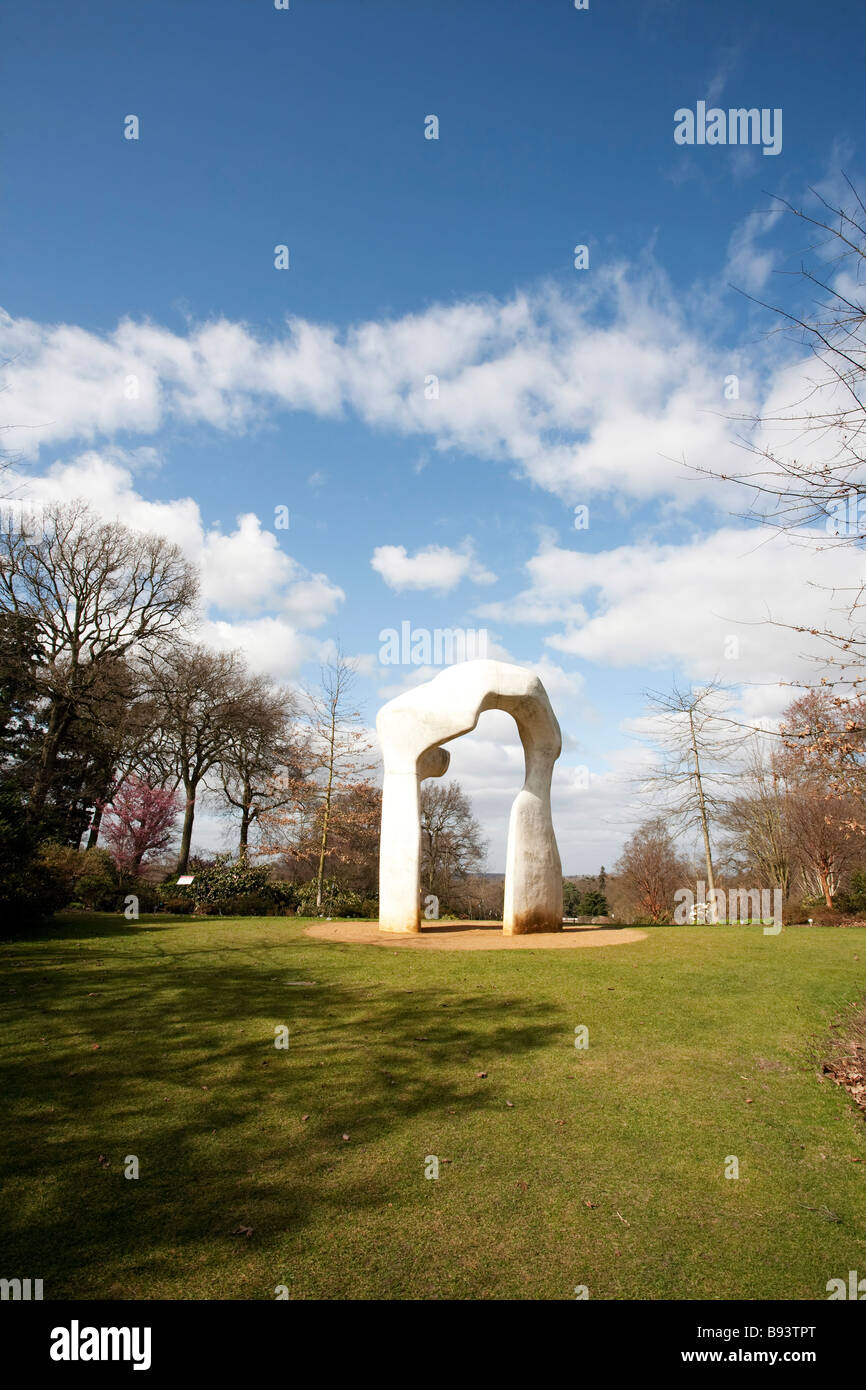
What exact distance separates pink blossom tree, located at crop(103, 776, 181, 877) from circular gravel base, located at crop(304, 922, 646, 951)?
49.9 ft

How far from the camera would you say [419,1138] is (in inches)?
206

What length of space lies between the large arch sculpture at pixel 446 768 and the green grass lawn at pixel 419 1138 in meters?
4.76

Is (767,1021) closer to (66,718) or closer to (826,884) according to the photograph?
(826,884)

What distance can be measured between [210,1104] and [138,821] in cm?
2614

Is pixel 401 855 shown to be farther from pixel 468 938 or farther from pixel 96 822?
pixel 96 822

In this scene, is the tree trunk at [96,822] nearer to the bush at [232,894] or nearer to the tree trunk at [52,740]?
the tree trunk at [52,740]

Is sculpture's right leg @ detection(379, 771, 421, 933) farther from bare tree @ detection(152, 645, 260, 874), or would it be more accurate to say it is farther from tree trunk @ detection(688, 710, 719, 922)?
bare tree @ detection(152, 645, 260, 874)

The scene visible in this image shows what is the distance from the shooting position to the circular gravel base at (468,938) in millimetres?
12906

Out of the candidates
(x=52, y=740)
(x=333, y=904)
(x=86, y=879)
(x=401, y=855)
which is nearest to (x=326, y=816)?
(x=333, y=904)

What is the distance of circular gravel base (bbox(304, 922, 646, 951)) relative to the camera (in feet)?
42.3

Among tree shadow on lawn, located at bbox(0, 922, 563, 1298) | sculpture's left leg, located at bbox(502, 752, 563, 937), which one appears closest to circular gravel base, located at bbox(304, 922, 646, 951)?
sculpture's left leg, located at bbox(502, 752, 563, 937)

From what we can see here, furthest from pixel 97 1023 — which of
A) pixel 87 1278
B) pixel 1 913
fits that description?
pixel 1 913

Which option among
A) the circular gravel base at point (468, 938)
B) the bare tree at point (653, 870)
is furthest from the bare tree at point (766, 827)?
the circular gravel base at point (468, 938)
